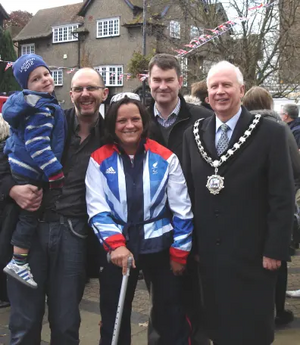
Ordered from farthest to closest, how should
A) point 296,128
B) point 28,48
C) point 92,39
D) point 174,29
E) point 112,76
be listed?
point 28,48 < point 92,39 < point 112,76 < point 174,29 < point 296,128

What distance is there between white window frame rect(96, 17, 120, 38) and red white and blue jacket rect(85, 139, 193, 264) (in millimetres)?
28002

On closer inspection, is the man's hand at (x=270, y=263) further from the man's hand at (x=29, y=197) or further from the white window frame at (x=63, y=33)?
the white window frame at (x=63, y=33)

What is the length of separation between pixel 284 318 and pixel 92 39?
29.1 m

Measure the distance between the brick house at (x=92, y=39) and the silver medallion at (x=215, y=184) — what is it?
75.4ft

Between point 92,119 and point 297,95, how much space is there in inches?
654

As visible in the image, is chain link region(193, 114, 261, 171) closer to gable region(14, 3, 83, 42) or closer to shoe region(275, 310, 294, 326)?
shoe region(275, 310, 294, 326)

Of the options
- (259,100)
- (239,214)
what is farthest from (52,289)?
(259,100)

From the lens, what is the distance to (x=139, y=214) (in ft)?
9.53

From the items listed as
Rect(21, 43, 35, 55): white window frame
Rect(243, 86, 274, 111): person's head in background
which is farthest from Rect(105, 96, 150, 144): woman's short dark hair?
Rect(21, 43, 35, 55): white window frame

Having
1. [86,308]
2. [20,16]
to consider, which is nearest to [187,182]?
[86,308]

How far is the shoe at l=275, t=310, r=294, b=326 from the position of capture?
4371 millimetres

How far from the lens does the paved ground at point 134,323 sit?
4.01m

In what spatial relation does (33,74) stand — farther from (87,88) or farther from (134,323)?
(134,323)

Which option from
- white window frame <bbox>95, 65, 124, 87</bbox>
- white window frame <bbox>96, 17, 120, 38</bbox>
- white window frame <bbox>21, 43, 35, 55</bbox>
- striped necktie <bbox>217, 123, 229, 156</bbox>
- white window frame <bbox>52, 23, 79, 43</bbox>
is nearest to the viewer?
striped necktie <bbox>217, 123, 229, 156</bbox>
